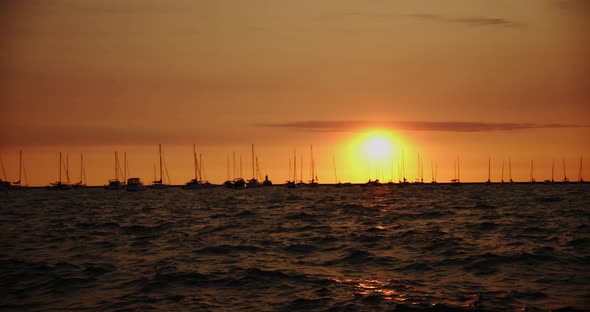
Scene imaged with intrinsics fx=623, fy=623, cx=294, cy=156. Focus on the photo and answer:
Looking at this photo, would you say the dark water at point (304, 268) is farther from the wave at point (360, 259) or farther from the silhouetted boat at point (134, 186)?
the silhouetted boat at point (134, 186)

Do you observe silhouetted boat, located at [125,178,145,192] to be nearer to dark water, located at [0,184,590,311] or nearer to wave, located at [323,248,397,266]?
dark water, located at [0,184,590,311]

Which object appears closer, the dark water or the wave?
the dark water

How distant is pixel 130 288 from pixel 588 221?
112ft

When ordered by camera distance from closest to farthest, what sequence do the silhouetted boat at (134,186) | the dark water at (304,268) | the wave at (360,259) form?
the dark water at (304,268), the wave at (360,259), the silhouetted boat at (134,186)

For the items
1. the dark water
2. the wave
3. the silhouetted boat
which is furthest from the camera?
the silhouetted boat

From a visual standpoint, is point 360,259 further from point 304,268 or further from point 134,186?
point 134,186

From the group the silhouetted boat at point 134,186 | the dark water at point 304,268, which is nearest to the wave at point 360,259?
the dark water at point 304,268


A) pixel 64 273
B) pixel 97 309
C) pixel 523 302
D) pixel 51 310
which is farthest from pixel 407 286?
pixel 64 273

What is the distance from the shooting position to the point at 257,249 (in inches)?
1251

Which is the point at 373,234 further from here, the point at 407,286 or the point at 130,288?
the point at 130,288

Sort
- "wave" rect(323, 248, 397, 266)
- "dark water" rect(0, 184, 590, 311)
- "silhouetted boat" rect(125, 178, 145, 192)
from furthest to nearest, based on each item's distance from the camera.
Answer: "silhouetted boat" rect(125, 178, 145, 192) → "wave" rect(323, 248, 397, 266) → "dark water" rect(0, 184, 590, 311)

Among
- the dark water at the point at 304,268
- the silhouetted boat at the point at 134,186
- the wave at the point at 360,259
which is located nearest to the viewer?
the dark water at the point at 304,268

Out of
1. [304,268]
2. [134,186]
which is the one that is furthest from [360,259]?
[134,186]

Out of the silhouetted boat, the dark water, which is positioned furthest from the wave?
the silhouetted boat
